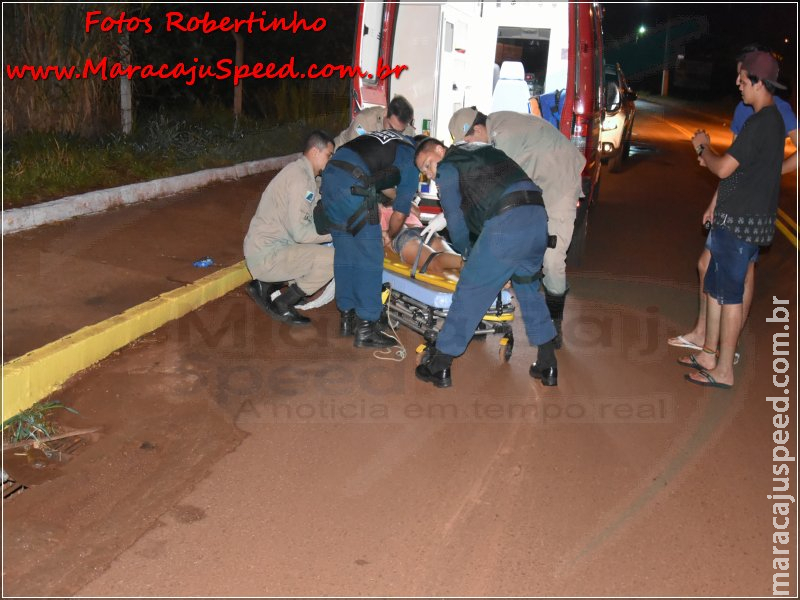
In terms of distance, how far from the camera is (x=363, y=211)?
5930 millimetres

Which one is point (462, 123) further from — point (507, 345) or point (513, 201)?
point (507, 345)

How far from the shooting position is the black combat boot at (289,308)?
655 centimetres

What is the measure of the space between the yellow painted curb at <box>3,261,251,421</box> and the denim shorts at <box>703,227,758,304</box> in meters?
3.86

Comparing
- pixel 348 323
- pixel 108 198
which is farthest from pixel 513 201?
pixel 108 198

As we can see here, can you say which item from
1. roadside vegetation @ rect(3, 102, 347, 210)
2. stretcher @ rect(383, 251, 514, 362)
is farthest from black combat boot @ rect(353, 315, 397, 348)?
roadside vegetation @ rect(3, 102, 347, 210)

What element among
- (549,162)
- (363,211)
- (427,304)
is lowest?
(427,304)

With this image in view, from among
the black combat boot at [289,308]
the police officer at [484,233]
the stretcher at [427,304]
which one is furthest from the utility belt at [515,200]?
the black combat boot at [289,308]

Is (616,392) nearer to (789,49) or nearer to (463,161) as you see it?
(463,161)

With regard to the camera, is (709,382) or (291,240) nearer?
(709,382)

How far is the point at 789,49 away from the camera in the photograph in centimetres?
4631

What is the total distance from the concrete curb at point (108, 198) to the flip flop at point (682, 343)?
557 cm

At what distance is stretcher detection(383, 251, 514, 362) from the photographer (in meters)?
5.69

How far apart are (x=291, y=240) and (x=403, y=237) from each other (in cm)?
91

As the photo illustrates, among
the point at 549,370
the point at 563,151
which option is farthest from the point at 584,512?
the point at 563,151
